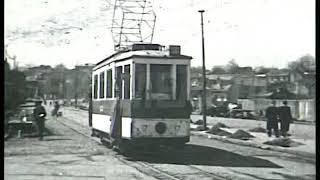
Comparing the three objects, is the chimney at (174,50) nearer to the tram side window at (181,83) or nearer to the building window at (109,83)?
the tram side window at (181,83)

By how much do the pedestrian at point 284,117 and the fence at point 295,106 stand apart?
0.03 meters

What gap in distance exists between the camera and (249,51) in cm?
525

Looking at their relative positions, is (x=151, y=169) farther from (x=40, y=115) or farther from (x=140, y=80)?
(x=40, y=115)

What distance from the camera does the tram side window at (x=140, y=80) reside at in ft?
16.7

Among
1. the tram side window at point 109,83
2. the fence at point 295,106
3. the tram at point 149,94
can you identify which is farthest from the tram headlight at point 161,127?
the fence at point 295,106

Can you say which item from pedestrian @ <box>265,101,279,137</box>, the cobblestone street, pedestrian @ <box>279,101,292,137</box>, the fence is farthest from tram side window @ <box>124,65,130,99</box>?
pedestrian @ <box>279,101,292,137</box>

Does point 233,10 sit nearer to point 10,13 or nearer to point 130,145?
point 130,145

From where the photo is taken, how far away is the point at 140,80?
511 centimetres

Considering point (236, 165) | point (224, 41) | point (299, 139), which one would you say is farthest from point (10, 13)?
point (299, 139)

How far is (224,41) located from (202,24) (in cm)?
24

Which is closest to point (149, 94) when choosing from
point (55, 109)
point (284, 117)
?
point (55, 109)

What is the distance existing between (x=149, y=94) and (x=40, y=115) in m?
0.95

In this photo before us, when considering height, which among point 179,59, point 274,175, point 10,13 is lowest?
point 274,175

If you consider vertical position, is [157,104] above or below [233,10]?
below
